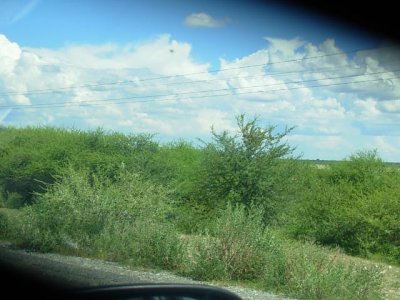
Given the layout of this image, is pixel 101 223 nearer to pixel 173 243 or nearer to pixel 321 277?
pixel 173 243

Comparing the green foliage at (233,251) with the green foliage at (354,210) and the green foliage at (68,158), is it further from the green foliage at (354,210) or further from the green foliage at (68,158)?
the green foliage at (68,158)

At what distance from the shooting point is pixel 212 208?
95.3 ft

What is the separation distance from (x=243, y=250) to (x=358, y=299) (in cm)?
378

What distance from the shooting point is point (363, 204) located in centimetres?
2705

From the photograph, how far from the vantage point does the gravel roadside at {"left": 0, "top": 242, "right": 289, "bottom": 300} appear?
1307cm

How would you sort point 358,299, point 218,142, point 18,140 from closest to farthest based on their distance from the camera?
point 358,299
point 218,142
point 18,140

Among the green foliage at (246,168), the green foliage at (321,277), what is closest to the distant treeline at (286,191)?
the green foliage at (246,168)

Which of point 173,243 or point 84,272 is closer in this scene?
point 84,272

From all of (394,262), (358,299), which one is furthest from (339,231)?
(358,299)

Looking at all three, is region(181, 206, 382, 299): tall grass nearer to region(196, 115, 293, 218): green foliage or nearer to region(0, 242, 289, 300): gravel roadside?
region(0, 242, 289, 300): gravel roadside

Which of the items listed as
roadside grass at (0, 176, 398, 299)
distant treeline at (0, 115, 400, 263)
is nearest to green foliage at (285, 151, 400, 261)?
distant treeline at (0, 115, 400, 263)

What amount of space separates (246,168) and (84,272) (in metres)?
14.2

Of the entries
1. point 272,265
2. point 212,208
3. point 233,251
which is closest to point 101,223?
point 233,251

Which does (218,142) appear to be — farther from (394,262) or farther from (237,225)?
(237,225)
